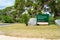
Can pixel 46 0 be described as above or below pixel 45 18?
above

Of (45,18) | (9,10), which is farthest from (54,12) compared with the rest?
(9,10)

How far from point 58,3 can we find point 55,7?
1.54 m

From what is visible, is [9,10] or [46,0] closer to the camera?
[46,0]

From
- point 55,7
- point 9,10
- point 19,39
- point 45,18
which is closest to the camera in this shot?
point 19,39

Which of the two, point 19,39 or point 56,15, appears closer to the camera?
point 19,39

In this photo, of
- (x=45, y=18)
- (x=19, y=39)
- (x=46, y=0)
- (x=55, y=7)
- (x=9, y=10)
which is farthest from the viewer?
A: (x=9, y=10)

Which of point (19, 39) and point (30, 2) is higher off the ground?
point (30, 2)

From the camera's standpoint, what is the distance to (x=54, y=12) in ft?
114

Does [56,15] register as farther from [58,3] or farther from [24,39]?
[24,39]

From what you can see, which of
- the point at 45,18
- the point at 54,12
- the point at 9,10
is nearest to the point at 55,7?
the point at 54,12

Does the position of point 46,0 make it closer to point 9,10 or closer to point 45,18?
point 45,18

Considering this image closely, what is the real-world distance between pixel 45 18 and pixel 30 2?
31.1ft

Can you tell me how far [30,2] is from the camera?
33.1 meters

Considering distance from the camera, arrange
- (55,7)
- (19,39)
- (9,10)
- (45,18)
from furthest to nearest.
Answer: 1. (9,10)
2. (55,7)
3. (45,18)
4. (19,39)
